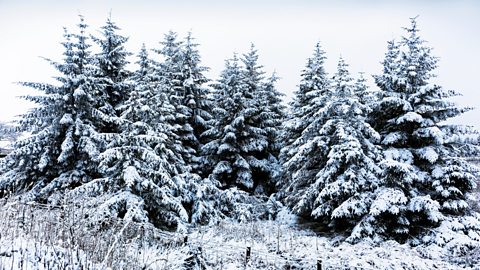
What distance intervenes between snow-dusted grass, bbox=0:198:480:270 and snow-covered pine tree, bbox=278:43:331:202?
2493 millimetres

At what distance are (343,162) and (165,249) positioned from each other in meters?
A: 9.79

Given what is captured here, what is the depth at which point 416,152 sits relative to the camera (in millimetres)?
→ 14828

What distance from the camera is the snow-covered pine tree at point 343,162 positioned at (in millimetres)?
14016

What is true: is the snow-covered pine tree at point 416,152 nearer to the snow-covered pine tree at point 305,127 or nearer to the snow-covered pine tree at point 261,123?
the snow-covered pine tree at point 305,127

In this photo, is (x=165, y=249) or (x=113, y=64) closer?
(x=165, y=249)

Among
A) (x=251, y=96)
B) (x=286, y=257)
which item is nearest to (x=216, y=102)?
(x=251, y=96)

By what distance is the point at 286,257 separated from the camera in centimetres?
946

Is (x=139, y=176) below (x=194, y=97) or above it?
below

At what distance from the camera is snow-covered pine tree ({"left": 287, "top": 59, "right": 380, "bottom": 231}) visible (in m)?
14.0

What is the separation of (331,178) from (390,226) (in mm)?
3182

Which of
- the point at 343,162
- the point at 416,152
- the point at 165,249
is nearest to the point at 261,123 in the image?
the point at 343,162

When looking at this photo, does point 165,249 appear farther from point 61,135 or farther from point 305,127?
point 305,127

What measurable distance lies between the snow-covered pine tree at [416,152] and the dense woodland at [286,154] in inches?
2.0

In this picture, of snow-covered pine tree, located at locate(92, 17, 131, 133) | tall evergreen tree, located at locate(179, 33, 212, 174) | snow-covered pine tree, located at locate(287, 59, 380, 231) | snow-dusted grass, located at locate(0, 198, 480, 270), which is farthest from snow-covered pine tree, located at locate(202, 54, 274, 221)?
snow-covered pine tree, located at locate(92, 17, 131, 133)
